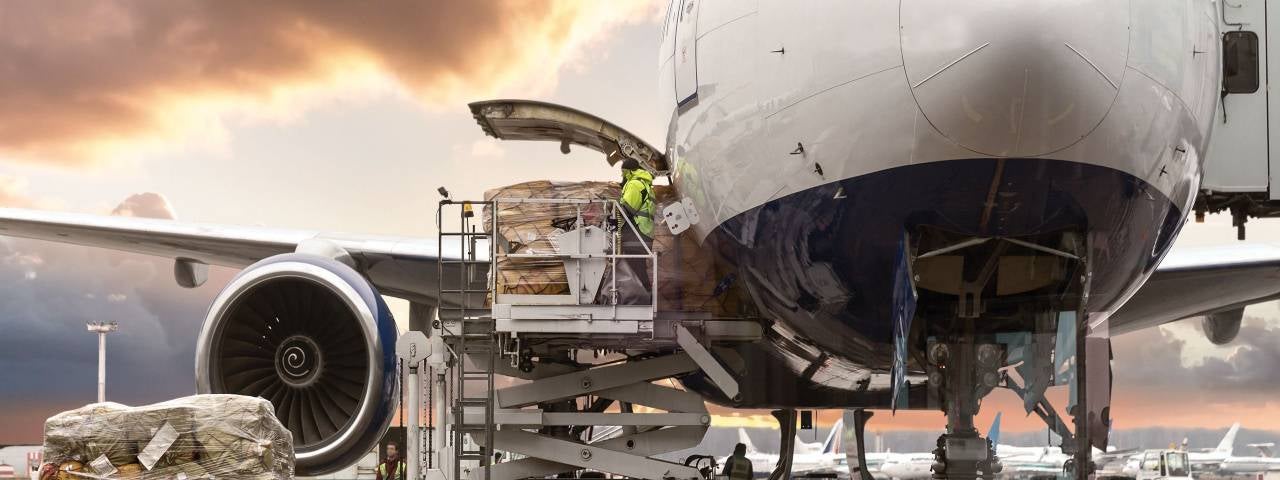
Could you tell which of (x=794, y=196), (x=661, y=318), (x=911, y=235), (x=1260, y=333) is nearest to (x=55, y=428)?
(x=661, y=318)

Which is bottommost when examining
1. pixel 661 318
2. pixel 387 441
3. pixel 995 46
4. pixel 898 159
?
pixel 387 441

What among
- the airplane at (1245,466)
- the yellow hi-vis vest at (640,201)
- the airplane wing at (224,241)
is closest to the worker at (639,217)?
the yellow hi-vis vest at (640,201)

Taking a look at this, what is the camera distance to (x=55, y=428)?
24.1 ft

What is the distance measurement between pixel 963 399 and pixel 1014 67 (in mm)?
2110

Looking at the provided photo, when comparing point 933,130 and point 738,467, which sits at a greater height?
point 933,130

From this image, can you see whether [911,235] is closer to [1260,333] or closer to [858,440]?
[858,440]

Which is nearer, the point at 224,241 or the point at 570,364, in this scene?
the point at 570,364

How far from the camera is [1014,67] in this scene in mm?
5176

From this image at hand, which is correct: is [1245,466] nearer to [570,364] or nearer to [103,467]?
[570,364]

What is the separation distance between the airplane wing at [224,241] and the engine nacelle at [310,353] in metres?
1.29

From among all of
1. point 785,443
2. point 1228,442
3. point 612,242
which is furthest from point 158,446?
point 1228,442

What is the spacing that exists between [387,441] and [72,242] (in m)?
3.27

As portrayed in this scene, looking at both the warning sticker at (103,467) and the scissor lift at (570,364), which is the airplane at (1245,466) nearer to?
the scissor lift at (570,364)

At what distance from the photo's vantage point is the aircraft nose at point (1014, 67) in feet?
16.9
